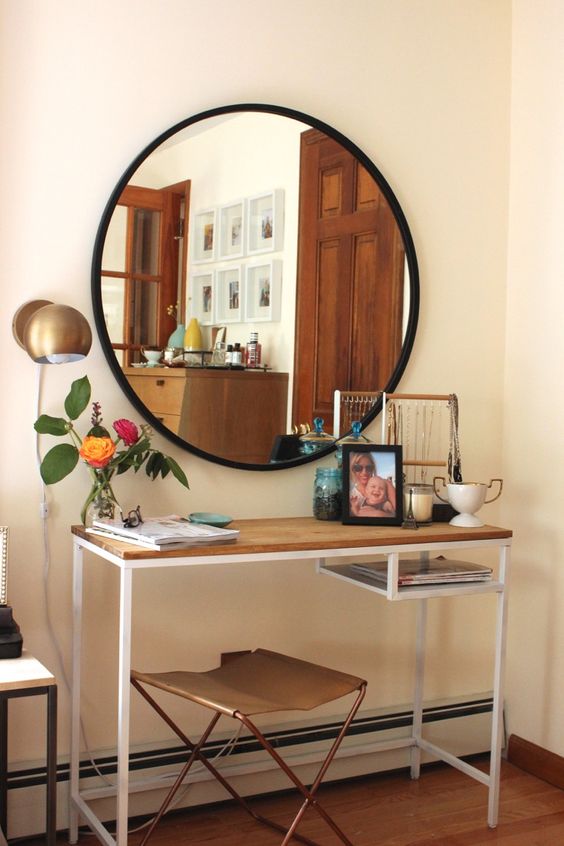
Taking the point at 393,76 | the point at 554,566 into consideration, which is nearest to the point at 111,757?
the point at 554,566

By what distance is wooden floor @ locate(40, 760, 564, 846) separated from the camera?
2680 millimetres

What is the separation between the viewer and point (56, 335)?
7.59 feet

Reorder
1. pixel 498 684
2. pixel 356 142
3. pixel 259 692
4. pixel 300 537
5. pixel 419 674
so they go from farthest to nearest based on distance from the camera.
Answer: pixel 419 674, pixel 356 142, pixel 498 684, pixel 300 537, pixel 259 692

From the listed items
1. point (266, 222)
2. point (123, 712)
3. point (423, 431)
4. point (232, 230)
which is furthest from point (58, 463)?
point (423, 431)

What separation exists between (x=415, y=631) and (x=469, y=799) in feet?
1.79

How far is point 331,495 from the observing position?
285 centimetres

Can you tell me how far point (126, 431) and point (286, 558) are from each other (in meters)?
0.53

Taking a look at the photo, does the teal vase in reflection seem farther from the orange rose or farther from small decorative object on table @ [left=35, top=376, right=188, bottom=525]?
the orange rose

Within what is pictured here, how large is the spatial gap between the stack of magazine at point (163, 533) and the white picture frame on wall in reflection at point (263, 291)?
0.68 m

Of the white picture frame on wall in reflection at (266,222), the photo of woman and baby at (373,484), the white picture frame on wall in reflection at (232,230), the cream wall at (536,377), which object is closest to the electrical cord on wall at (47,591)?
the white picture frame on wall in reflection at (232,230)

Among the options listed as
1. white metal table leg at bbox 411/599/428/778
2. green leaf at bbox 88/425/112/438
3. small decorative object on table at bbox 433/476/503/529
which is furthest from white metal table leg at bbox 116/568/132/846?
white metal table leg at bbox 411/599/428/778

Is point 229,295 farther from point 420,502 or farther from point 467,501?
point 467,501

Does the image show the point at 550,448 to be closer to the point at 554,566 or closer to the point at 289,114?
the point at 554,566

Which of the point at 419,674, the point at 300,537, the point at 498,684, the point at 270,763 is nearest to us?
the point at 300,537
